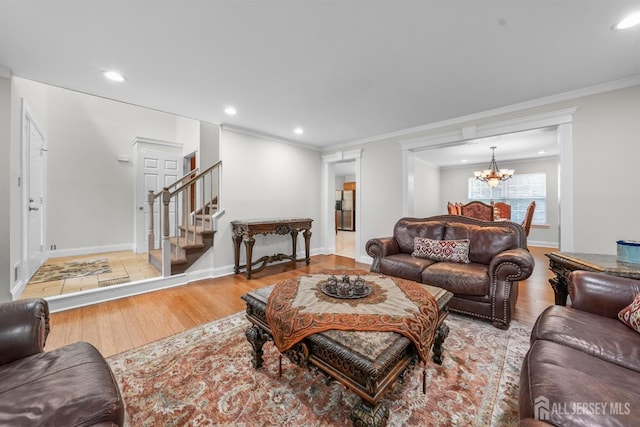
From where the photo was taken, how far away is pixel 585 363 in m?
1.05

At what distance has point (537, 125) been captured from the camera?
302 centimetres

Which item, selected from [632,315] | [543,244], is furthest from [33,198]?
[543,244]

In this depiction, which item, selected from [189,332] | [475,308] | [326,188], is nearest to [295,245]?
[326,188]

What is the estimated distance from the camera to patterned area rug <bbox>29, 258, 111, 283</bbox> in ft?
11.1

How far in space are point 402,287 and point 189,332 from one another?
72.1 inches

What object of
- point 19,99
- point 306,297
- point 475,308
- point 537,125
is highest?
point 19,99

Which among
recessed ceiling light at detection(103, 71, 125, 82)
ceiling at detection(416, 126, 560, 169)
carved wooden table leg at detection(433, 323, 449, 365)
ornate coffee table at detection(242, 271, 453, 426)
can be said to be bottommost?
carved wooden table leg at detection(433, 323, 449, 365)

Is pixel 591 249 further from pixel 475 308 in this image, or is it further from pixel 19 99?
pixel 19 99

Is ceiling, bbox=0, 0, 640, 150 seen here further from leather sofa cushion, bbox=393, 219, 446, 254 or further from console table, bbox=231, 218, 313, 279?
console table, bbox=231, 218, 313, 279

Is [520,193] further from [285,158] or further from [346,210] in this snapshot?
[285,158]

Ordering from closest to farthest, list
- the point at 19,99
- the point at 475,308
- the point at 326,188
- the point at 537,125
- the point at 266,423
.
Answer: the point at 266,423, the point at 475,308, the point at 19,99, the point at 537,125, the point at 326,188

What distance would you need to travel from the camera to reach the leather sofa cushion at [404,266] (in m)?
2.67

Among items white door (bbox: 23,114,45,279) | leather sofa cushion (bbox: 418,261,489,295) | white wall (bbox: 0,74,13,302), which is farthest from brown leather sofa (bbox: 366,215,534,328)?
white door (bbox: 23,114,45,279)

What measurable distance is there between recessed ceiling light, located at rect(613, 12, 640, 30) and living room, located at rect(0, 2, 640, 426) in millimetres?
87
